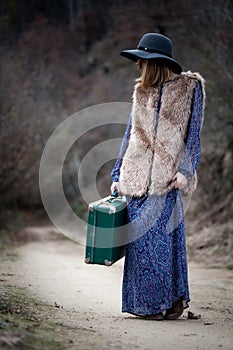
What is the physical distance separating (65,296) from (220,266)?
3.57 meters

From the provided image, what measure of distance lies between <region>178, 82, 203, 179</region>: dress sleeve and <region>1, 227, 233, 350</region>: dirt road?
110 centimetres

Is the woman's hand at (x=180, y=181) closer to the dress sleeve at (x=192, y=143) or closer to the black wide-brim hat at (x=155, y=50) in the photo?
the dress sleeve at (x=192, y=143)

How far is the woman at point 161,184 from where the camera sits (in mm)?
4902

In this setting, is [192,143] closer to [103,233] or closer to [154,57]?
[154,57]

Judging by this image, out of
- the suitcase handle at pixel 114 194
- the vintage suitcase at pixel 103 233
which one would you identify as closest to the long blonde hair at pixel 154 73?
the suitcase handle at pixel 114 194

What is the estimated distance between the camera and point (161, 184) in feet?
16.1

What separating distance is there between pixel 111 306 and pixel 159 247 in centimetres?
102

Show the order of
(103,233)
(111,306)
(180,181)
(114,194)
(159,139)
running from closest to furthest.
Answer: (103,233) < (180,181) < (159,139) < (114,194) < (111,306)

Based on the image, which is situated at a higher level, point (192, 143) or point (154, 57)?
point (154, 57)

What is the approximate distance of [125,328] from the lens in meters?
4.45

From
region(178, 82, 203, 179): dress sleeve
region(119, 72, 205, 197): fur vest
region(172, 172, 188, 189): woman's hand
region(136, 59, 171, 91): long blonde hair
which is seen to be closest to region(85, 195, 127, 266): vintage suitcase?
region(119, 72, 205, 197): fur vest

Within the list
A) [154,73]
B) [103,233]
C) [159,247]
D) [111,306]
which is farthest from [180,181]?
[111,306]

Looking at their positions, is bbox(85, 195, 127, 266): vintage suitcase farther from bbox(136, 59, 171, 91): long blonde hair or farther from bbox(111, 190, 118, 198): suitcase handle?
bbox(136, 59, 171, 91): long blonde hair

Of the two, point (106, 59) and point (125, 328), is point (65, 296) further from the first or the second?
point (106, 59)
